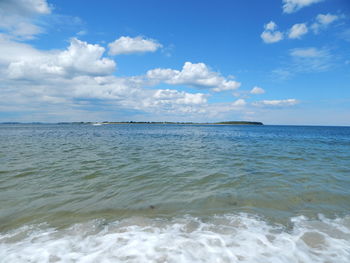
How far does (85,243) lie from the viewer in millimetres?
4793

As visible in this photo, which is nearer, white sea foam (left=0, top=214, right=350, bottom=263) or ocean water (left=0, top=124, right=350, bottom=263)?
white sea foam (left=0, top=214, right=350, bottom=263)

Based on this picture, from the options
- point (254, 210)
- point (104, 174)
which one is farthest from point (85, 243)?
point (104, 174)

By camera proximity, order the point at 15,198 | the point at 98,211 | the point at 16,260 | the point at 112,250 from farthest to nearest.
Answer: the point at 15,198 → the point at 98,211 → the point at 112,250 → the point at 16,260

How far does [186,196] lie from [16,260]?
543 centimetres

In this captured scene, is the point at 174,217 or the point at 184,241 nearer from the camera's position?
the point at 184,241

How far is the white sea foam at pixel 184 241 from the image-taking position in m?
4.31

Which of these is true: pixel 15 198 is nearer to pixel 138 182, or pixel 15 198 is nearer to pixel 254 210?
pixel 138 182

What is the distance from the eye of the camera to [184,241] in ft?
16.0

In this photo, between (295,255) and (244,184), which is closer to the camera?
(295,255)

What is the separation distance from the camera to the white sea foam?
4312 mm

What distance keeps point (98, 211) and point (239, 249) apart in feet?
15.1

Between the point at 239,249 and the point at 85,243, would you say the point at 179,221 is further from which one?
the point at 85,243

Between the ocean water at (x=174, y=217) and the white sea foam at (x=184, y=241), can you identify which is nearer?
the white sea foam at (x=184, y=241)

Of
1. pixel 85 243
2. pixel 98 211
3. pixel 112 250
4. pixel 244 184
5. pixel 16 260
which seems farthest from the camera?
pixel 244 184
